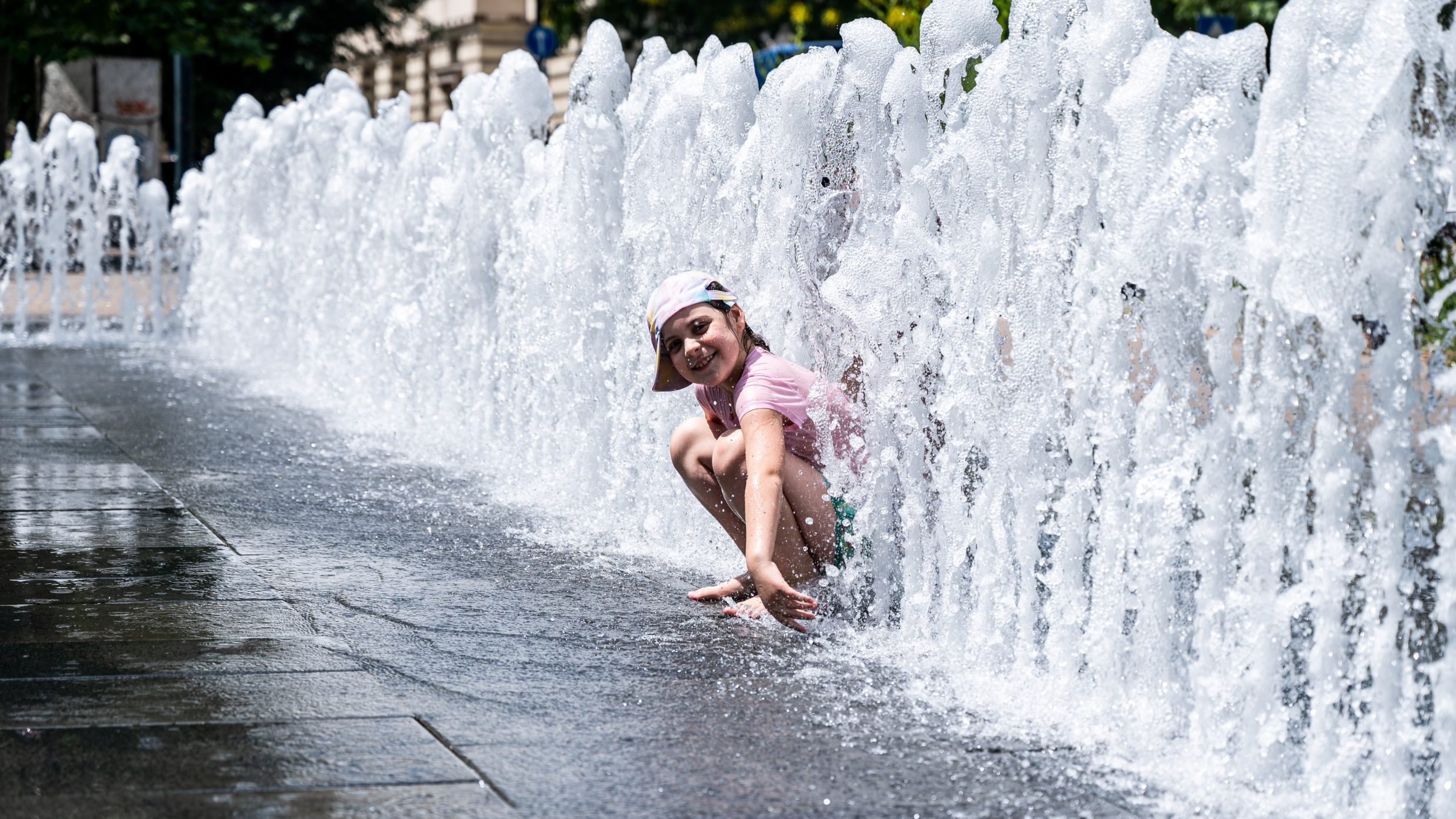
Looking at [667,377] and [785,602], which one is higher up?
[667,377]

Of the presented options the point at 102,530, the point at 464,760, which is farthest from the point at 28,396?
the point at 464,760

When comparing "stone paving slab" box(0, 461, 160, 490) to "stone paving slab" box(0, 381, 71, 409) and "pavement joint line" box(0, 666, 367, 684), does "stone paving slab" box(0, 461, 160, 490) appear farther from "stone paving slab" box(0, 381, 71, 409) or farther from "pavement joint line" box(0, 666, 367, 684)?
"pavement joint line" box(0, 666, 367, 684)

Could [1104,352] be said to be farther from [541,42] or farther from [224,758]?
[541,42]

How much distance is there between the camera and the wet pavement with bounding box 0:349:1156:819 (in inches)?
119

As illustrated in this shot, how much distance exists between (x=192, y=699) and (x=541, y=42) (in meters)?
18.5

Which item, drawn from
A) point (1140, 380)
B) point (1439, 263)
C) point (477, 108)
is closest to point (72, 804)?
point (1140, 380)

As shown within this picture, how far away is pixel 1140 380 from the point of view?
3848 millimetres

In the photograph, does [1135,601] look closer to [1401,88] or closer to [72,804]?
[1401,88]

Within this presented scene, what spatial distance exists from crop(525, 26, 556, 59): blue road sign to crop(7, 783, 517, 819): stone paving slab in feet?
61.5

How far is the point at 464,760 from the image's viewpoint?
3.22m

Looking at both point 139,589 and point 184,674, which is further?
point 139,589

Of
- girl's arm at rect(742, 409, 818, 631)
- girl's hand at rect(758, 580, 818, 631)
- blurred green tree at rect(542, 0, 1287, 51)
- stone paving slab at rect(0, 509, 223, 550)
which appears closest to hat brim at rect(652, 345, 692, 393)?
girl's arm at rect(742, 409, 818, 631)

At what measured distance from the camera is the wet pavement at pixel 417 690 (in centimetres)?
303

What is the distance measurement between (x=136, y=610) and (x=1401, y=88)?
9.56 ft
